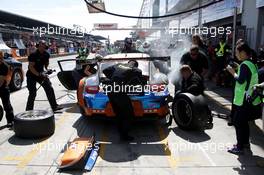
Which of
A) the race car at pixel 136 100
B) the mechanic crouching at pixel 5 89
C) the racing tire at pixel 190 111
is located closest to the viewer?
the racing tire at pixel 190 111

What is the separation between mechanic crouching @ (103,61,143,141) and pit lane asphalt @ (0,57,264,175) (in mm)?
305

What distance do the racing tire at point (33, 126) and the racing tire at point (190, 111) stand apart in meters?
2.43

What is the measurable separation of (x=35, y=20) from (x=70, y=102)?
176 ft

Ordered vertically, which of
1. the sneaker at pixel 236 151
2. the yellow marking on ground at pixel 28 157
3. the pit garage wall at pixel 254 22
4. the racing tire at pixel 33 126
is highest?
the pit garage wall at pixel 254 22

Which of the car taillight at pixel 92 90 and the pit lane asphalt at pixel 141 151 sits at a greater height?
the car taillight at pixel 92 90

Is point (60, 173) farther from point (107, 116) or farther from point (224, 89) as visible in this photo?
point (224, 89)

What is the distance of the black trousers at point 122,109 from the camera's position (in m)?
5.83

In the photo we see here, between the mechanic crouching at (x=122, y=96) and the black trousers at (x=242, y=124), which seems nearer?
the black trousers at (x=242, y=124)

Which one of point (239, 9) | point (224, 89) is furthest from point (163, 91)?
point (239, 9)

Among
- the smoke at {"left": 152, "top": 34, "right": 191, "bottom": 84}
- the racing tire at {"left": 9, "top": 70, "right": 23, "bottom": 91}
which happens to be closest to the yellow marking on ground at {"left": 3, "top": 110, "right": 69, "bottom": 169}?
the smoke at {"left": 152, "top": 34, "right": 191, "bottom": 84}

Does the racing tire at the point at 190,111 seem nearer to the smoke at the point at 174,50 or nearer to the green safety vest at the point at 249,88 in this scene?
the green safety vest at the point at 249,88

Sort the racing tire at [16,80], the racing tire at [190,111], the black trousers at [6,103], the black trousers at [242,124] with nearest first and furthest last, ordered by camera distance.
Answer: the black trousers at [242,124]
the racing tire at [190,111]
the black trousers at [6,103]
the racing tire at [16,80]

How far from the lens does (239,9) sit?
47.4ft

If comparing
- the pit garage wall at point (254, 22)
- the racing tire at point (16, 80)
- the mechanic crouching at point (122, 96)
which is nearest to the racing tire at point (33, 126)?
the mechanic crouching at point (122, 96)
